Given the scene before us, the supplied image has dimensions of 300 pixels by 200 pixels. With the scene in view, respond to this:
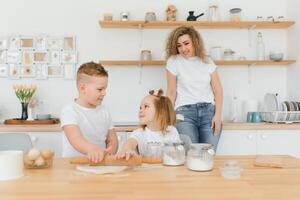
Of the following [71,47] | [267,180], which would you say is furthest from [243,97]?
[267,180]

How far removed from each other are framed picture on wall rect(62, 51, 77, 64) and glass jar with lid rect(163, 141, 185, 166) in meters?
2.15

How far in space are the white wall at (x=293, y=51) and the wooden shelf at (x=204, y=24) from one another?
83 millimetres

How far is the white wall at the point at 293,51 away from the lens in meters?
2.95

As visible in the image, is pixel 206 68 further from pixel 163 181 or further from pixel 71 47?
pixel 163 181

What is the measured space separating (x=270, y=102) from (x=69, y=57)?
6.31 ft

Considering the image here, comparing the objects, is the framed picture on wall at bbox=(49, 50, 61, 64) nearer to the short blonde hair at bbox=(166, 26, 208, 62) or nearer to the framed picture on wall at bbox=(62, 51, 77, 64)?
the framed picture on wall at bbox=(62, 51, 77, 64)

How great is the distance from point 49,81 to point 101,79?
173 cm

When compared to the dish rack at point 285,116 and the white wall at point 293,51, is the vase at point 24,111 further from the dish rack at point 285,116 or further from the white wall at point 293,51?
the white wall at point 293,51

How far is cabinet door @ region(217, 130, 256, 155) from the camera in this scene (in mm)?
2621

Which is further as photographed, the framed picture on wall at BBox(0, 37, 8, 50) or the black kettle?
the framed picture on wall at BBox(0, 37, 8, 50)

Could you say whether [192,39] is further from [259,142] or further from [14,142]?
[14,142]

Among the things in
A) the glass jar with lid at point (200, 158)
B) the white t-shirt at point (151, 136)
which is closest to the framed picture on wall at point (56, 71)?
the white t-shirt at point (151, 136)

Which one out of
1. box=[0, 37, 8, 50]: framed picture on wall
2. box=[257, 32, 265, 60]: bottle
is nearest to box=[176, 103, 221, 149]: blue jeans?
box=[257, 32, 265, 60]: bottle

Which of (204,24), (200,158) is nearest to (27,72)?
(204,24)
